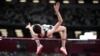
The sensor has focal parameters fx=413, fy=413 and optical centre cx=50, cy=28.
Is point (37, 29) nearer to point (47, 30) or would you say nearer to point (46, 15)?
point (47, 30)

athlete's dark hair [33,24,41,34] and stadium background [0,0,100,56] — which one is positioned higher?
athlete's dark hair [33,24,41,34]

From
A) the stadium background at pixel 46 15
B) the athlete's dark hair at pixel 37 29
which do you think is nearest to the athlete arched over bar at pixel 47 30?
the athlete's dark hair at pixel 37 29

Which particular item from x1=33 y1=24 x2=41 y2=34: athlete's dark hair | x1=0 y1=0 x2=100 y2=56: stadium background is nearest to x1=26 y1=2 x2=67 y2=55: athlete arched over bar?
x1=33 y1=24 x2=41 y2=34: athlete's dark hair

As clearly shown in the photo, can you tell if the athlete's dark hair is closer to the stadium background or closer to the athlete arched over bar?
the athlete arched over bar

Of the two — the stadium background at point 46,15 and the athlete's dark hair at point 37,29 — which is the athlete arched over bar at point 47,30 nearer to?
the athlete's dark hair at point 37,29

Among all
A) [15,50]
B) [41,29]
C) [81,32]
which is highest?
[41,29]

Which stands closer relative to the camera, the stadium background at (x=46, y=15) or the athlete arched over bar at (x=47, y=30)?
the athlete arched over bar at (x=47, y=30)

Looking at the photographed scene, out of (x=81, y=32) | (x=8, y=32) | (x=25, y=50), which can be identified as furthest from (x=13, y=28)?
(x=25, y=50)

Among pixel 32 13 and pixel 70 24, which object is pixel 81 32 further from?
pixel 32 13

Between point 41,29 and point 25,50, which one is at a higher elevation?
point 41,29

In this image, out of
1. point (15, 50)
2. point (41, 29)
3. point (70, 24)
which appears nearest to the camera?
point (41, 29)

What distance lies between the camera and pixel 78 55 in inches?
338

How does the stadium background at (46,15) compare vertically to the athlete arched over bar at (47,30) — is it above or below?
below

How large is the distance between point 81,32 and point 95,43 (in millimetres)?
2727
